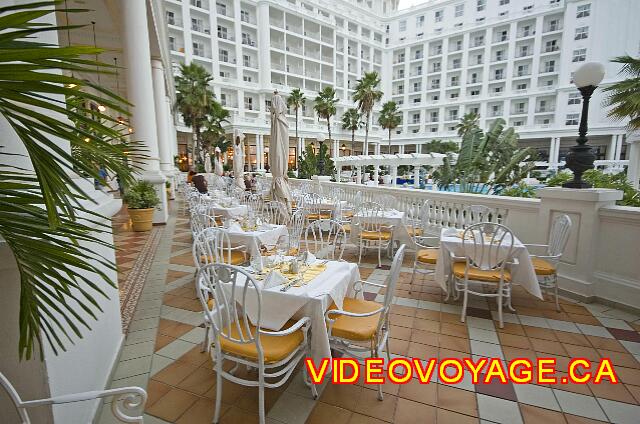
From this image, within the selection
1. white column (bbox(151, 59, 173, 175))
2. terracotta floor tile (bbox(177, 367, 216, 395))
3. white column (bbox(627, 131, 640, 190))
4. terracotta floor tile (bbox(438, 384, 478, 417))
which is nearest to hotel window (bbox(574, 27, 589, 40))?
white column (bbox(627, 131, 640, 190))

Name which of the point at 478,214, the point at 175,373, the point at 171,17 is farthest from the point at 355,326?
the point at 171,17

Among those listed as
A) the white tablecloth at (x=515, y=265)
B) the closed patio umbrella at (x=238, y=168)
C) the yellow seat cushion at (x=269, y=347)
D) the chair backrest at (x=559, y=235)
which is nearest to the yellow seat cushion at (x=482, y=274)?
the white tablecloth at (x=515, y=265)

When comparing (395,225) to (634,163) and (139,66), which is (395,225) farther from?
(634,163)

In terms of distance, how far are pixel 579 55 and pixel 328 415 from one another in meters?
47.3

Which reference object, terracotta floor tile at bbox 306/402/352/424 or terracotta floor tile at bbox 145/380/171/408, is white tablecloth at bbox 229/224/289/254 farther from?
terracotta floor tile at bbox 306/402/352/424

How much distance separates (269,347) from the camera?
7.02ft

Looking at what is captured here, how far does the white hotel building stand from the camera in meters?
32.3

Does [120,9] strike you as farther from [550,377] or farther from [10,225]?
[550,377]

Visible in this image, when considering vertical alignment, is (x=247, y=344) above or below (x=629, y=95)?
below

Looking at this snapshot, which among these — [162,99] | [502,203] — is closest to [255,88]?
[162,99]

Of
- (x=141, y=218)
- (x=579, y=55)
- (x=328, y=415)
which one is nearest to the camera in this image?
(x=328, y=415)

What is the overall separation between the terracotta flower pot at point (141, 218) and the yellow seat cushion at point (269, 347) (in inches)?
268

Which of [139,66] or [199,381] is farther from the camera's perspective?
[139,66]

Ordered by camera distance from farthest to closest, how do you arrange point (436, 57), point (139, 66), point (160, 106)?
point (436, 57)
point (160, 106)
point (139, 66)
